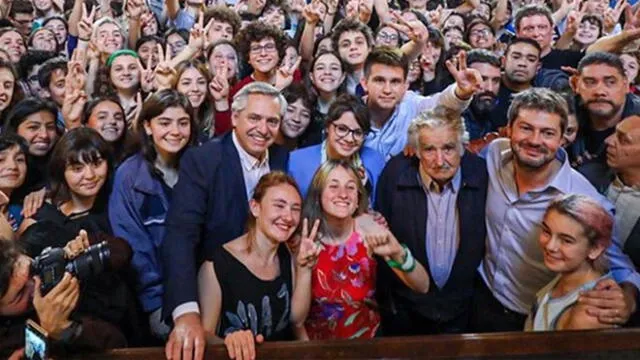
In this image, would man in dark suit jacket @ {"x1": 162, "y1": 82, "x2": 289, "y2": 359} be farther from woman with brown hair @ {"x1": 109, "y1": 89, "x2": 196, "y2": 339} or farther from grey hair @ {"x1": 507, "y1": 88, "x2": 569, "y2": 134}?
grey hair @ {"x1": 507, "y1": 88, "x2": 569, "y2": 134}

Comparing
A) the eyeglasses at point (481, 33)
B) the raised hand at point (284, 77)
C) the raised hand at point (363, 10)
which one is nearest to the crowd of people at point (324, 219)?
the raised hand at point (284, 77)

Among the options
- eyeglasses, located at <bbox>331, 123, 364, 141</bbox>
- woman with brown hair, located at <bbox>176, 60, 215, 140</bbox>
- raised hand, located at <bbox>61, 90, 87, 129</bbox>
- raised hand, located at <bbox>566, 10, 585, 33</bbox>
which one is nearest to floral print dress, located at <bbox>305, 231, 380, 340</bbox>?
eyeglasses, located at <bbox>331, 123, 364, 141</bbox>

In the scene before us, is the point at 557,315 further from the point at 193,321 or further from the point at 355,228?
the point at 193,321

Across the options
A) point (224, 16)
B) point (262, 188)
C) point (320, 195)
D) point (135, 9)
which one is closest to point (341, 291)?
point (320, 195)

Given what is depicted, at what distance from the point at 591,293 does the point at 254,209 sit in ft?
3.63

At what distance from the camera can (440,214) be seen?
7.88 feet

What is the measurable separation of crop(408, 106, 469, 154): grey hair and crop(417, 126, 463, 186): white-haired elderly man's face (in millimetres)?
11

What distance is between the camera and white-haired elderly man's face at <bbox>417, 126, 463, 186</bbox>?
92.0 inches

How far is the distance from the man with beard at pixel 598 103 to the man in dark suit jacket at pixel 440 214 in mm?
739

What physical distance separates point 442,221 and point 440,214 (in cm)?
3

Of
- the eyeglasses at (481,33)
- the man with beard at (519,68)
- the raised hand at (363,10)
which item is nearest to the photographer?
the man with beard at (519,68)

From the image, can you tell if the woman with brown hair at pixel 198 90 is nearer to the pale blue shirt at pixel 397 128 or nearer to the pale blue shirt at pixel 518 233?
the pale blue shirt at pixel 397 128

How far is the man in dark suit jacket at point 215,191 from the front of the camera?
6.83ft

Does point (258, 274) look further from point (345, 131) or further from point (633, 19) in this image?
point (633, 19)
